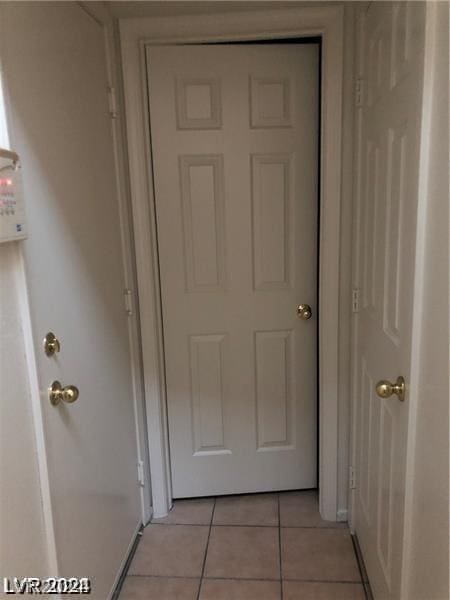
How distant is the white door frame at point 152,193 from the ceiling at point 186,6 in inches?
0.9

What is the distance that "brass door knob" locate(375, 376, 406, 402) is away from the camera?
1.21 m

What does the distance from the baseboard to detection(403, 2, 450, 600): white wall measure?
3.60 feet

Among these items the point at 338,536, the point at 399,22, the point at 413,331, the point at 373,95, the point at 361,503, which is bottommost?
the point at 338,536

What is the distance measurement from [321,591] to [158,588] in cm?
60

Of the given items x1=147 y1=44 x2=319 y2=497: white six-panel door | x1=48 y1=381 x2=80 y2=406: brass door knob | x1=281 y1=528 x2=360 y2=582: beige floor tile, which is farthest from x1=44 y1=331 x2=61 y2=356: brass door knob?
x1=281 y1=528 x2=360 y2=582: beige floor tile

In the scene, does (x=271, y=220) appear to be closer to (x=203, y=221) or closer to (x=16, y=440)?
(x=203, y=221)

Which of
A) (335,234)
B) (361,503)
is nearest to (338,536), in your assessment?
(361,503)

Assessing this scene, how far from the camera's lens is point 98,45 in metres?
1.64

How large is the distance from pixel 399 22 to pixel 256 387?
4.95ft

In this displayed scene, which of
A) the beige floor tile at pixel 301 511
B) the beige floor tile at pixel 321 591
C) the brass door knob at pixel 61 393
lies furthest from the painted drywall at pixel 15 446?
the beige floor tile at pixel 301 511

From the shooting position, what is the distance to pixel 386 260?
1388 millimetres

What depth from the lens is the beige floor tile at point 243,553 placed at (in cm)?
181

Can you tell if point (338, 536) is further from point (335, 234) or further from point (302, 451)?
point (335, 234)

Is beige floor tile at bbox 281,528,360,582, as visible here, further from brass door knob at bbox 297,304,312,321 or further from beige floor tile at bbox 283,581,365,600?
brass door knob at bbox 297,304,312,321
